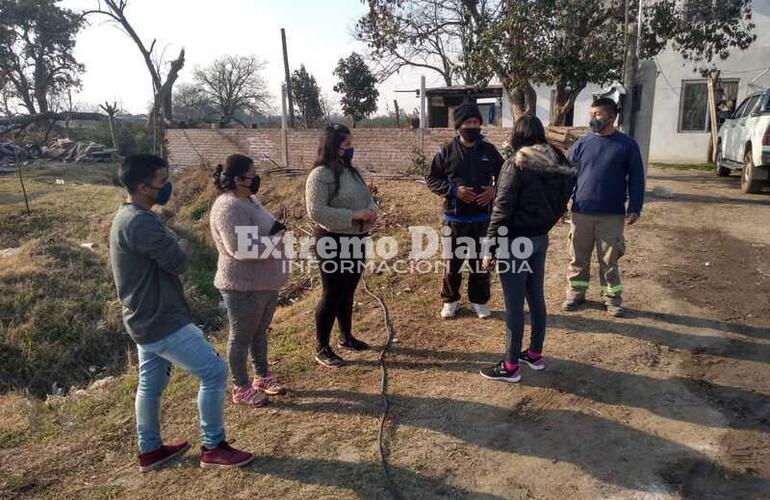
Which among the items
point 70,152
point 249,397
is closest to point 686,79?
point 249,397

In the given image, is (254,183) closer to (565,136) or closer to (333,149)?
(333,149)

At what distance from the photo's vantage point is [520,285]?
3.45 m

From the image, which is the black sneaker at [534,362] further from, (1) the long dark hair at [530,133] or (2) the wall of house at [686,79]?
(2) the wall of house at [686,79]

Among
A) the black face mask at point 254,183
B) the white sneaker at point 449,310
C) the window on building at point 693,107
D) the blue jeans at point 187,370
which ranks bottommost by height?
the white sneaker at point 449,310

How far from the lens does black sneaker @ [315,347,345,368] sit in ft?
13.4

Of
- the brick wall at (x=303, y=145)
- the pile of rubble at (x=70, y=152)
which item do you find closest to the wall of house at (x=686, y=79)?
the brick wall at (x=303, y=145)

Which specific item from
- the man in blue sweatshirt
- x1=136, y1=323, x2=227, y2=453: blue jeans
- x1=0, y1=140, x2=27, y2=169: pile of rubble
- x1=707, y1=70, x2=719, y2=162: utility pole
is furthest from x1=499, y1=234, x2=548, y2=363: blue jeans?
x1=0, y1=140, x2=27, y2=169: pile of rubble

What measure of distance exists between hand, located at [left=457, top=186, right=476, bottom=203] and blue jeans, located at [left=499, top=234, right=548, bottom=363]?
2.99 ft

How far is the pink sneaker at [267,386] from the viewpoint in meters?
3.67

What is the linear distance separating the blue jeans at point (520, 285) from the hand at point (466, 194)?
91cm

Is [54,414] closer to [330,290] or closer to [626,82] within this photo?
[330,290]

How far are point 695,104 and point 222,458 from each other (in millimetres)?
16332

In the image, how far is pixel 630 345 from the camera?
13.7 feet

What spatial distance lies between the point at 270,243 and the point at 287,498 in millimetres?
1402
